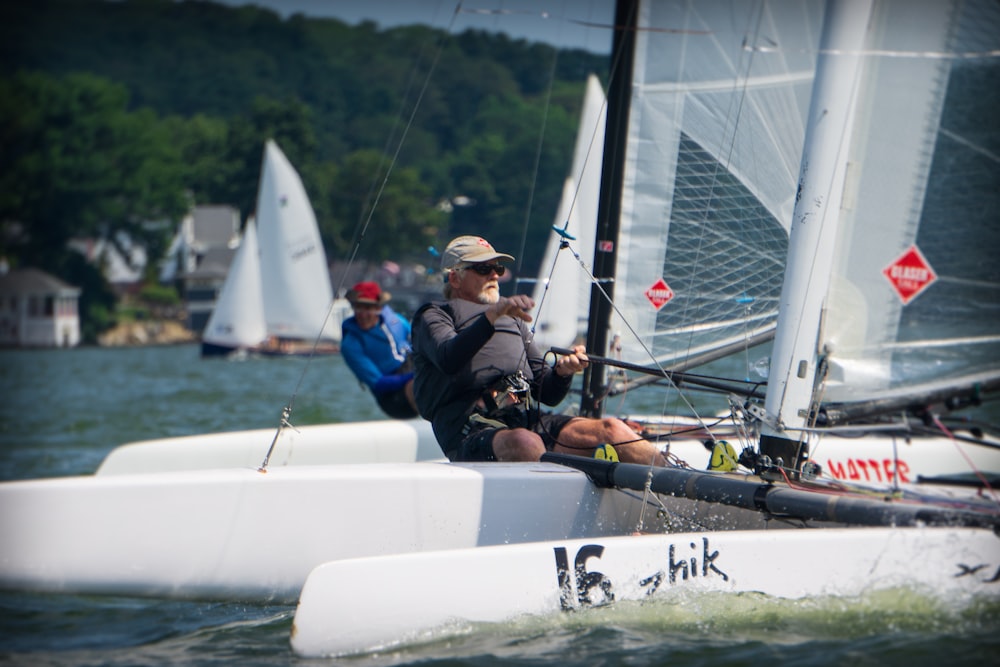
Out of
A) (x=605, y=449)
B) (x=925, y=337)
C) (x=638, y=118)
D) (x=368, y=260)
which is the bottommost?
(x=368, y=260)

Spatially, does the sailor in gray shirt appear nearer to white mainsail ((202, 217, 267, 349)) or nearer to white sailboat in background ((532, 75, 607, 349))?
white sailboat in background ((532, 75, 607, 349))

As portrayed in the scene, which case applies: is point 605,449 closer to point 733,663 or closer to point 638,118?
point 733,663

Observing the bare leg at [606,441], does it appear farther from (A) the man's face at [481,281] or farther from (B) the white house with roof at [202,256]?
(B) the white house with roof at [202,256]

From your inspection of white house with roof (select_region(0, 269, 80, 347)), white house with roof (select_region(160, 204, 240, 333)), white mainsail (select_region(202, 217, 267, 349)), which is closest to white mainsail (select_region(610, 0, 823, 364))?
white mainsail (select_region(202, 217, 267, 349))

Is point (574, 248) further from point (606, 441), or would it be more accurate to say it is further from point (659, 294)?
point (606, 441)

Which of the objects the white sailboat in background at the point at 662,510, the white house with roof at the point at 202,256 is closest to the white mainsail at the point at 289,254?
the white sailboat in background at the point at 662,510

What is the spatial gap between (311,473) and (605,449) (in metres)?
0.89

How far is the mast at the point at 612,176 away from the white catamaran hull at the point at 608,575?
6.51 feet

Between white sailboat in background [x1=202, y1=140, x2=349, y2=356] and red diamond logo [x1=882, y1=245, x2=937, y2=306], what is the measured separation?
20.2 m

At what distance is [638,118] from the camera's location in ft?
17.8

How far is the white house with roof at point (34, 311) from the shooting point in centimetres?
3841

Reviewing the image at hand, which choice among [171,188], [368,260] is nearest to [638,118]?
Answer: [368,260]

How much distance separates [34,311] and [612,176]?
1425 inches

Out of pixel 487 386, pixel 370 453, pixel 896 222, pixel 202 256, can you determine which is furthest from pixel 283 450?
pixel 202 256
